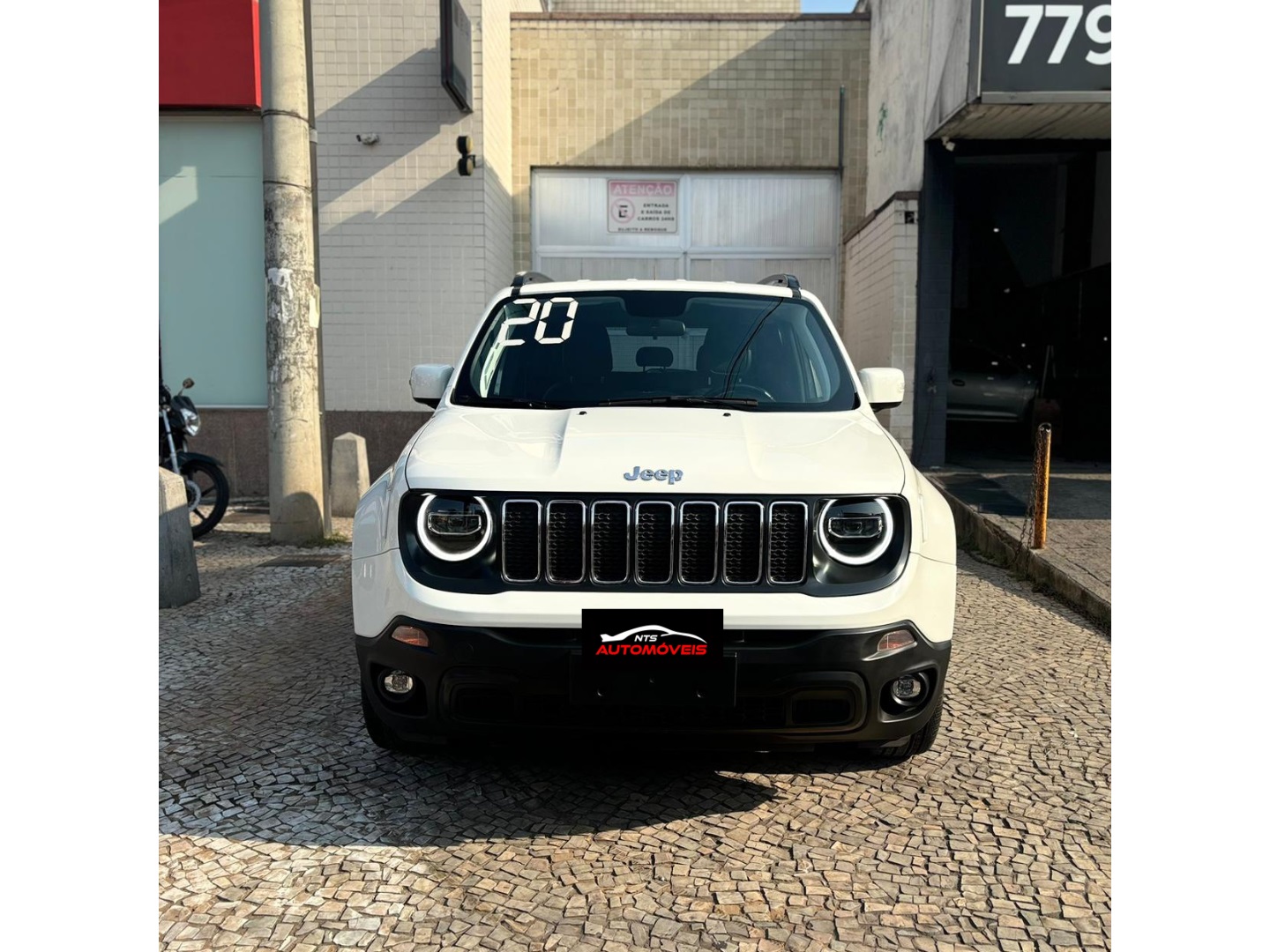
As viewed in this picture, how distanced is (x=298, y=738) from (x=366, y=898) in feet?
4.33

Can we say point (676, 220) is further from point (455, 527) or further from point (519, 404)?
point (455, 527)

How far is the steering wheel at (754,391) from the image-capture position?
3.92 metres

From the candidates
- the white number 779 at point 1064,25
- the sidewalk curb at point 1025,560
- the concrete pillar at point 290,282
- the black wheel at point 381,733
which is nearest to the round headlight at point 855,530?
the black wheel at point 381,733

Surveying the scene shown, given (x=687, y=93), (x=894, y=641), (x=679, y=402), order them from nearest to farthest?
(x=894, y=641), (x=679, y=402), (x=687, y=93)

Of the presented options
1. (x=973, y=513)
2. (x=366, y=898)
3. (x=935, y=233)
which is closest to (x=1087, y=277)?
(x=935, y=233)

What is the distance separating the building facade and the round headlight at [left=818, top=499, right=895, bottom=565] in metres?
6.93

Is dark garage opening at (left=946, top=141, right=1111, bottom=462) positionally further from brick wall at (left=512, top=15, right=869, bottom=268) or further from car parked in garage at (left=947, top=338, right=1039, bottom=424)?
brick wall at (left=512, top=15, right=869, bottom=268)

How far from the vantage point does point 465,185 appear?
11.4m

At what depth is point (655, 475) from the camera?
304 cm

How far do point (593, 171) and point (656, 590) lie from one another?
1107 cm

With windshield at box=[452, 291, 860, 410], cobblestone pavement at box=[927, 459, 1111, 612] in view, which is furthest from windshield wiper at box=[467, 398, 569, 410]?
cobblestone pavement at box=[927, 459, 1111, 612]

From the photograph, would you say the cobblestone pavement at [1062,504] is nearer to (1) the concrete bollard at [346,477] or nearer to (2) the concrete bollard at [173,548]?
(2) the concrete bollard at [173,548]

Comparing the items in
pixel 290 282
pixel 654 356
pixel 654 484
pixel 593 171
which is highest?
pixel 593 171

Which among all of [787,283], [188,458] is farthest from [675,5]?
[787,283]
